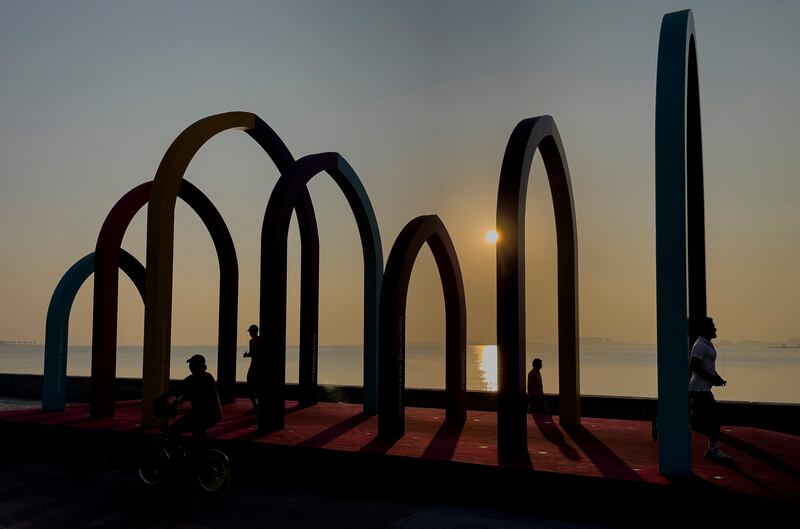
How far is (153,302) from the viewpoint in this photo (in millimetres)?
11648

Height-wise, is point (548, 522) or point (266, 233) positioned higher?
point (266, 233)

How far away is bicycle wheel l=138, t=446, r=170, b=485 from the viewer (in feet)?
31.0

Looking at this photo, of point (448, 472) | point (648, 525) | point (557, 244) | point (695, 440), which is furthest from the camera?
point (557, 244)

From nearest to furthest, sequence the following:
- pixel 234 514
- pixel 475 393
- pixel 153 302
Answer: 1. pixel 234 514
2. pixel 153 302
3. pixel 475 393

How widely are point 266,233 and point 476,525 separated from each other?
6.03 meters

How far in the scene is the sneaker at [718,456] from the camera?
8.73 meters

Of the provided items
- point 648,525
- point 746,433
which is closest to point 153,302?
point 648,525

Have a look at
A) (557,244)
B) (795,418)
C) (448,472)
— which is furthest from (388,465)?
(795,418)

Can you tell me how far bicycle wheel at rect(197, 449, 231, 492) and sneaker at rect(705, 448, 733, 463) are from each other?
5991 millimetres

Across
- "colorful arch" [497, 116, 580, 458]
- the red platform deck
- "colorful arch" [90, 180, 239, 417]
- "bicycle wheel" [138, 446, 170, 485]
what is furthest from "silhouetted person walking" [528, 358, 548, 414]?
"colorful arch" [90, 180, 239, 417]

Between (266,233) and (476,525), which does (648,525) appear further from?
(266,233)

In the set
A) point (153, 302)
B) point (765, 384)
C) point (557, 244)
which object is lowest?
point (765, 384)

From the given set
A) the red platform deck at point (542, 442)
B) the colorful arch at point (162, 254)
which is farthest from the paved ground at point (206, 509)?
the colorful arch at point (162, 254)

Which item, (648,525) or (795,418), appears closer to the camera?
(648,525)
